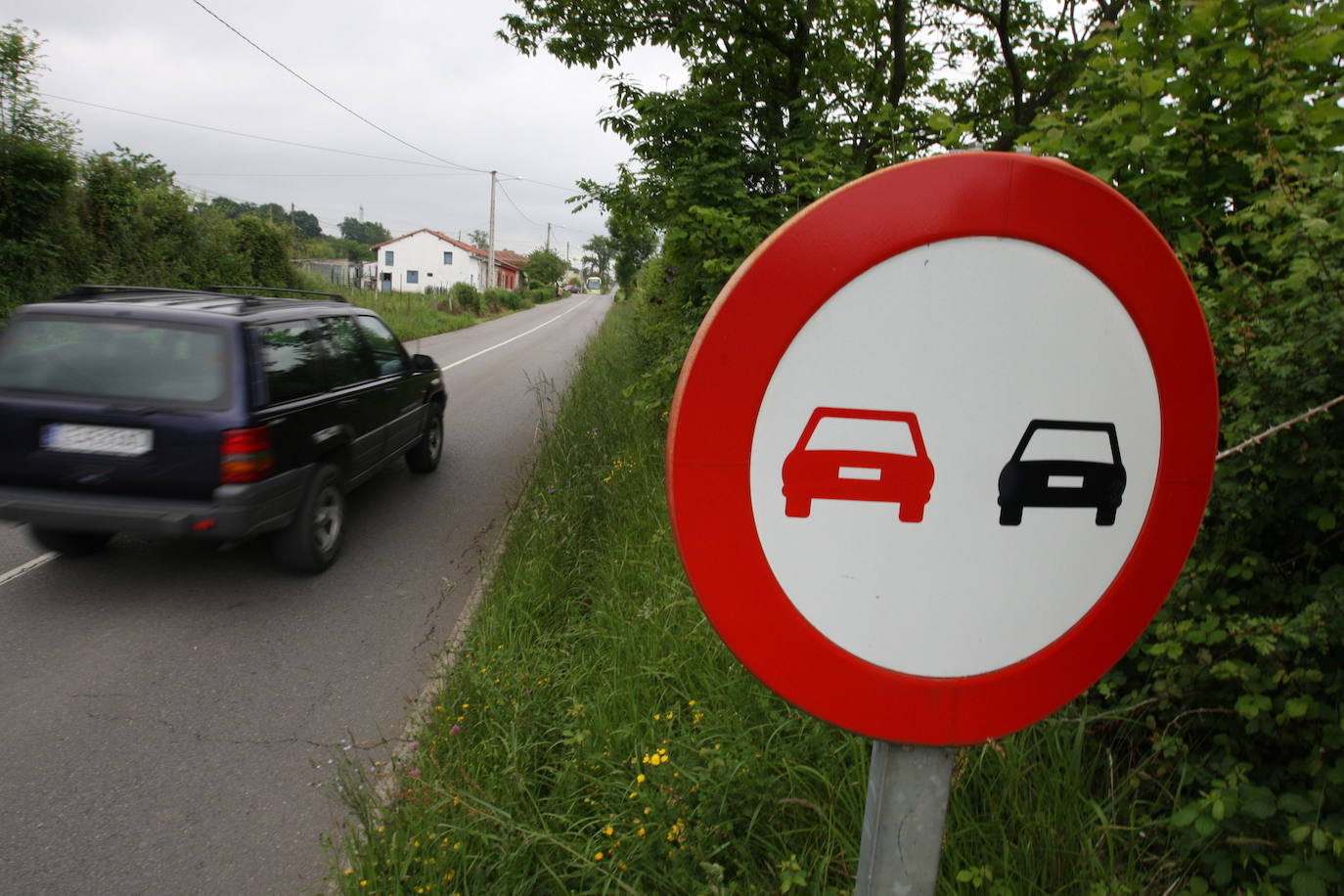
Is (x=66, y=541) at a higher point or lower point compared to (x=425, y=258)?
lower

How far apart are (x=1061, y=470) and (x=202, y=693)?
3.89 metres

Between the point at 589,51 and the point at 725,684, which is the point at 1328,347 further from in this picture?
the point at 589,51

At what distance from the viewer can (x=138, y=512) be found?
4.11 m

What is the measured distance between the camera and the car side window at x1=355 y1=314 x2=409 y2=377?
6.15 m

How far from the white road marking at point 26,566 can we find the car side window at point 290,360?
6.27 ft

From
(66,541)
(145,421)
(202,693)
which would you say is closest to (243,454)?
(145,421)

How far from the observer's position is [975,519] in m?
0.83

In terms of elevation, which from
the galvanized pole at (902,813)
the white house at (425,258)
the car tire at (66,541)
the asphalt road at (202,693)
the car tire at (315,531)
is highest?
the white house at (425,258)

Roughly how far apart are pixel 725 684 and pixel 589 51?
7.10m

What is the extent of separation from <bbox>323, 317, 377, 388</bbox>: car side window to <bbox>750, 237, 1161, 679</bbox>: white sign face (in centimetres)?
511

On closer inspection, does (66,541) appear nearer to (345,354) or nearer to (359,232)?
(345,354)

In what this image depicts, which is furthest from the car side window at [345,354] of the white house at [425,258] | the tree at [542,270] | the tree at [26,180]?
the tree at [542,270]

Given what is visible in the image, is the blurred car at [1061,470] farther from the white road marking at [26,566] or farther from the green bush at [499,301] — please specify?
the green bush at [499,301]

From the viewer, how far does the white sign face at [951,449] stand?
31.5 inches
